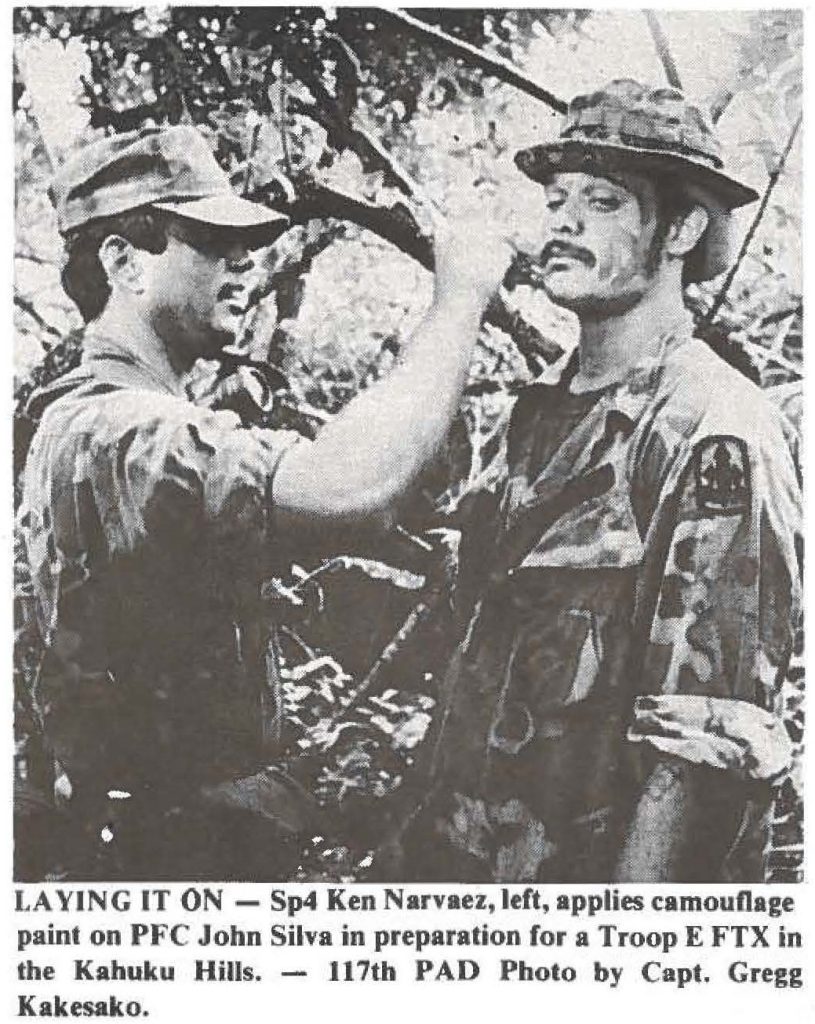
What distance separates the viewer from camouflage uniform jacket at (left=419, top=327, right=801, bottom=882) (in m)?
3.11

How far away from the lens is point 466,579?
318cm

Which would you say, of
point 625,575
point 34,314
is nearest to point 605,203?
point 625,575

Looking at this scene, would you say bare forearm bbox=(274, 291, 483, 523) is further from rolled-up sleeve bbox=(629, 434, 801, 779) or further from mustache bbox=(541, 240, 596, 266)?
rolled-up sleeve bbox=(629, 434, 801, 779)

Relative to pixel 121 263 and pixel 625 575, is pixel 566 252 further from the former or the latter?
pixel 121 263

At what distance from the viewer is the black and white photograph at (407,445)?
10.2ft

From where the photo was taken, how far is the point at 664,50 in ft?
10.6

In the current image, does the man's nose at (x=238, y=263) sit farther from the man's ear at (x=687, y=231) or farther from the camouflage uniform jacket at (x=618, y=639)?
→ the man's ear at (x=687, y=231)

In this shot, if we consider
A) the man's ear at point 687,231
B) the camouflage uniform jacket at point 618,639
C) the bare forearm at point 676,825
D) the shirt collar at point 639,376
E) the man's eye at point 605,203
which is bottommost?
the bare forearm at point 676,825

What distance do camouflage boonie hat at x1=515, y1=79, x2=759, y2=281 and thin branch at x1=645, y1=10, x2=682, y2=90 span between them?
0.10 feet

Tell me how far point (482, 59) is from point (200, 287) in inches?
35.0

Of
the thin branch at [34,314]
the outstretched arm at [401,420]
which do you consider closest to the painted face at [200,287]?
the thin branch at [34,314]

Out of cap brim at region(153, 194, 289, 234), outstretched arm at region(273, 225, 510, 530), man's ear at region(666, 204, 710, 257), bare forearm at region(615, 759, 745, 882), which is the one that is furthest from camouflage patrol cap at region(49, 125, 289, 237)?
bare forearm at region(615, 759, 745, 882)

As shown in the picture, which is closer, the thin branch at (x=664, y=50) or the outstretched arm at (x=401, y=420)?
the outstretched arm at (x=401, y=420)

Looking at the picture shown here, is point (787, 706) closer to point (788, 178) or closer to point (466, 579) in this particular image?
point (466, 579)
